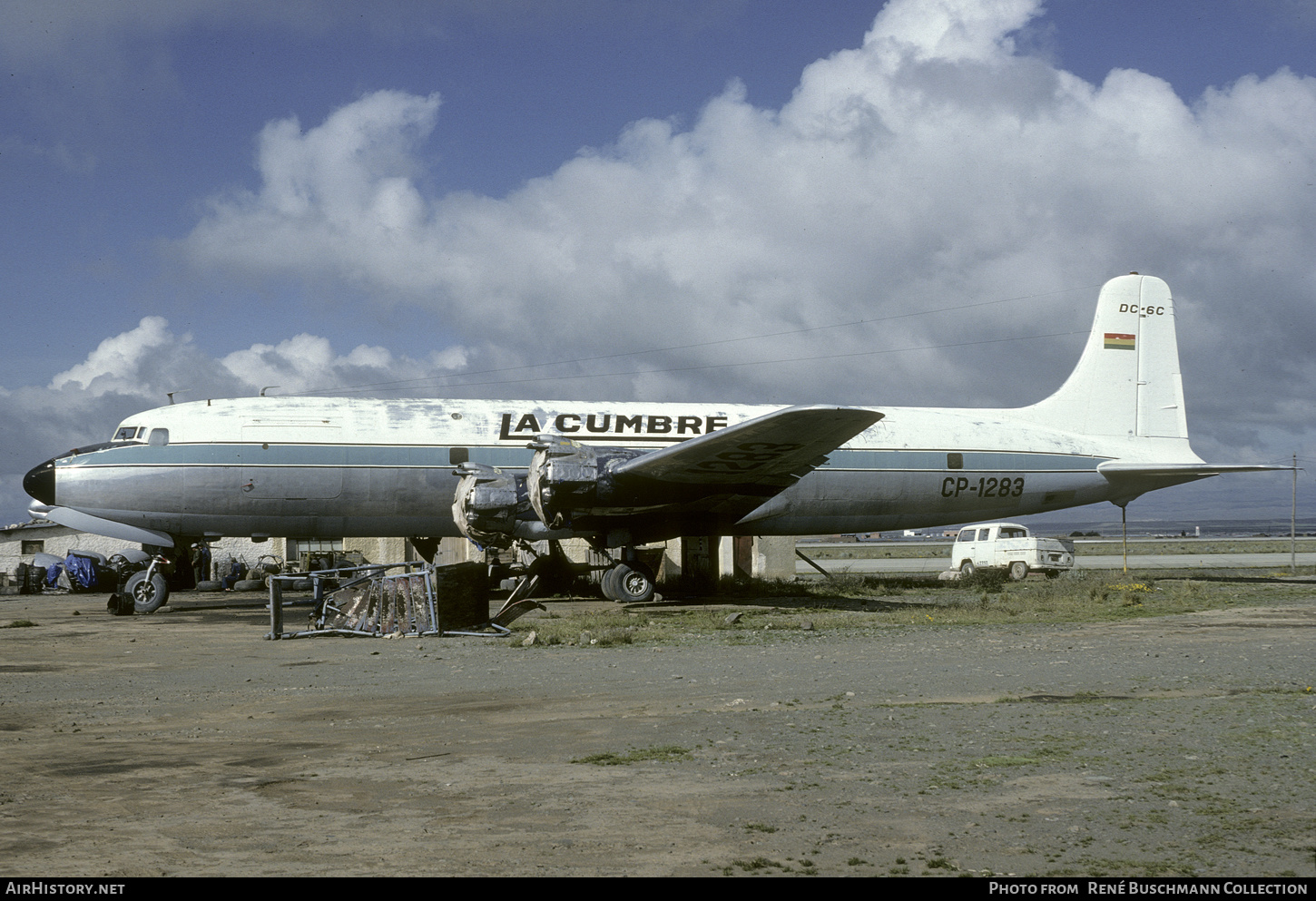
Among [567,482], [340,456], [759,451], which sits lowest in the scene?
[567,482]

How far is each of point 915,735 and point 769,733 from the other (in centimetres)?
109

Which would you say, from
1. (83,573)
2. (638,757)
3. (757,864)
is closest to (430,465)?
(638,757)

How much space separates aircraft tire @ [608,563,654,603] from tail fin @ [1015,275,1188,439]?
11.5 meters

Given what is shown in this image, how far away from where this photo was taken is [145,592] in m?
20.8

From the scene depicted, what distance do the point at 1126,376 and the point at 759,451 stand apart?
13587 mm

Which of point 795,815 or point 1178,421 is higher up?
point 1178,421

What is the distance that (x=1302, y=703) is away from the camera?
848 cm

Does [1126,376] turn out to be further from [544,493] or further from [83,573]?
[83,573]

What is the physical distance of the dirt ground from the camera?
4766 millimetres

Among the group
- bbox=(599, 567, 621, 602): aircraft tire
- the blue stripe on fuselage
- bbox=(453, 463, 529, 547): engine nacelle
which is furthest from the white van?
bbox=(453, 463, 529, 547): engine nacelle

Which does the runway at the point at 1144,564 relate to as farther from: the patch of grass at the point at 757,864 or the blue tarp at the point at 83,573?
the patch of grass at the point at 757,864

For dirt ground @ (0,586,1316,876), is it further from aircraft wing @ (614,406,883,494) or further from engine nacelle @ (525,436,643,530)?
engine nacelle @ (525,436,643,530)
